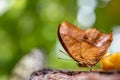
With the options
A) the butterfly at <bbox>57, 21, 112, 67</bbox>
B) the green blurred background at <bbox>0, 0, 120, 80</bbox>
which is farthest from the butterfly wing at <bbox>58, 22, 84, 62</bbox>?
the green blurred background at <bbox>0, 0, 120, 80</bbox>

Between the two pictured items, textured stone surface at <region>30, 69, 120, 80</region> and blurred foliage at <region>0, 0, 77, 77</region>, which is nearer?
textured stone surface at <region>30, 69, 120, 80</region>

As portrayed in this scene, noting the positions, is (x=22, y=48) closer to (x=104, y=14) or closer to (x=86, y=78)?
(x=104, y=14)

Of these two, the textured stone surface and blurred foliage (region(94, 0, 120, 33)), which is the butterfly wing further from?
blurred foliage (region(94, 0, 120, 33))

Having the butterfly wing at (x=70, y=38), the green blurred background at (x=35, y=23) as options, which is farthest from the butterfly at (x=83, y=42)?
the green blurred background at (x=35, y=23)

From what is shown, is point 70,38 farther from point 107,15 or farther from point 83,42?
point 107,15

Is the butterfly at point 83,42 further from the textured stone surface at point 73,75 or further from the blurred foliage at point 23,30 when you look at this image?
the blurred foliage at point 23,30
